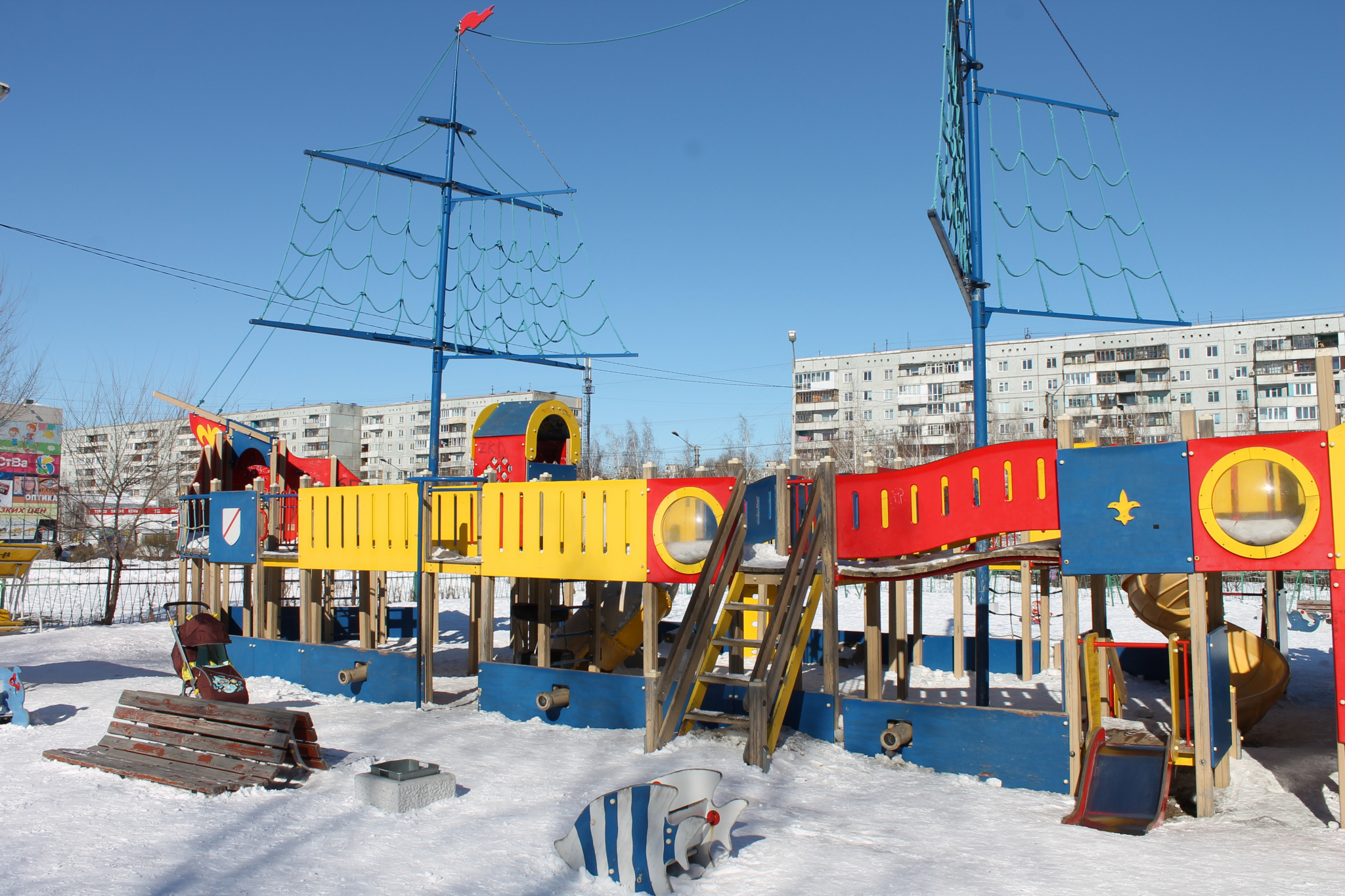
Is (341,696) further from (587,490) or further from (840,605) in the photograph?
(840,605)

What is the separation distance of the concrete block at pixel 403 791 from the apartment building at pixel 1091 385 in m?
45.3

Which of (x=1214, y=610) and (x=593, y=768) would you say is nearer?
(x=593, y=768)

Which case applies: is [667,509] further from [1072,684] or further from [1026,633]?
[1026,633]

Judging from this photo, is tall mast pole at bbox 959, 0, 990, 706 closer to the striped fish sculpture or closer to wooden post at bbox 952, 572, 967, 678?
wooden post at bbox 952, 572, 967, 678

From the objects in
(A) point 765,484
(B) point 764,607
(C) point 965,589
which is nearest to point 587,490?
(A) point 765,484

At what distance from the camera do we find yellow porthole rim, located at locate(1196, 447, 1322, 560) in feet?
24.7

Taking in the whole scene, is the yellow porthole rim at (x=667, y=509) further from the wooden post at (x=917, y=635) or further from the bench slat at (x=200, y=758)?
the bench slat at (x=200, y=758)

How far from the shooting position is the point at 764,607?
9.70 metres

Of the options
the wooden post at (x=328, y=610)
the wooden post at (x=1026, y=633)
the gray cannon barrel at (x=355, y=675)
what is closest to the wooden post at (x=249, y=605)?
the wooden post at (x=328, y=610)

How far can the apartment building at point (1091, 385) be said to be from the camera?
60.1 meters

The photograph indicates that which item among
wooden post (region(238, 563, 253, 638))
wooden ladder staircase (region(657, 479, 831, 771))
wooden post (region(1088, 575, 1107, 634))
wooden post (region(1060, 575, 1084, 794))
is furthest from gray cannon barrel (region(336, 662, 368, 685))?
wooden post (region(1088, 575, 1107, 634))

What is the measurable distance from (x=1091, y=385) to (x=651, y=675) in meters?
63.9

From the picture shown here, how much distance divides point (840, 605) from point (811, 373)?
2202 inches

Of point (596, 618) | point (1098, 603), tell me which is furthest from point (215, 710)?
point (1098, 603)
